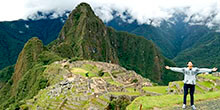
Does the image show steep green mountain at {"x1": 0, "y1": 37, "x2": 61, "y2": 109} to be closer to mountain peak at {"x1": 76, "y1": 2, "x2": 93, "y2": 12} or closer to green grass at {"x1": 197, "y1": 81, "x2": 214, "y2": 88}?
green grass at {"x1": 197, "y1": 81, "x2": 214, "y2": 88}

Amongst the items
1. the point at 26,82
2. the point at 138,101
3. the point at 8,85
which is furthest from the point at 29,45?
the point at 138,101

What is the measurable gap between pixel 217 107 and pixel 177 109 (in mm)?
2074

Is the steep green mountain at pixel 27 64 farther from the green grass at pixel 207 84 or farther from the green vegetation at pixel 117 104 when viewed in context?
the green grass at pixel 207 84

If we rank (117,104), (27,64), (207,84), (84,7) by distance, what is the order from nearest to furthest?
(117,104)
(207,84)
(27,64)
(84,7)

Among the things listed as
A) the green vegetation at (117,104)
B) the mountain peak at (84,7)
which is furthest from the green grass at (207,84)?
the mountain peak at (84,7)

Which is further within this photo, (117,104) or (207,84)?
(207,84)

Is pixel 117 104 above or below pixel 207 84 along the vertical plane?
below

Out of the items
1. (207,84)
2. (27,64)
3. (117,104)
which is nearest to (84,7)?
(27,64)

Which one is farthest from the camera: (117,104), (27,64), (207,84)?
(27,64)

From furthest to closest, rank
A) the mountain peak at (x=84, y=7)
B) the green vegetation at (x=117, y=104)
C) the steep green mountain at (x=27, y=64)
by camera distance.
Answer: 1. the mountain peak at (x=84, y=7)
2. the steep green mountain at (x=27, y=64)
3. the green vegetation at (x=117, y=104)

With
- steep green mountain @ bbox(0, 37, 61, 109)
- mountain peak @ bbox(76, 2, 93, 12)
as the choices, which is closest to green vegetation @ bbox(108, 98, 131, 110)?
steep green mountain @ bbox(0, 37, 61, 109)

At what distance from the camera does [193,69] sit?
10.7 m

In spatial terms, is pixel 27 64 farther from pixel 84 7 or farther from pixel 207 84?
pixel 84 7

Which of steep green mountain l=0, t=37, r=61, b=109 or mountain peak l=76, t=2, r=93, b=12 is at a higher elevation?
mountain peak l=76, t=2, r=93, b=12
